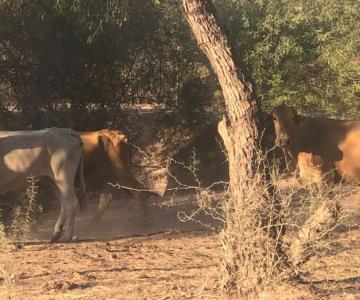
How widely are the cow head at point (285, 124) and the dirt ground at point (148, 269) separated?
149 cm

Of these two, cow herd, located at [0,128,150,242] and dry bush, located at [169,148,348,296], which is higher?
cow herd, located at [0,128,150,242]

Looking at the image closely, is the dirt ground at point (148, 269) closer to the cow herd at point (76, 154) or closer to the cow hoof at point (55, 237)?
the cow hoof at point (55, 237)

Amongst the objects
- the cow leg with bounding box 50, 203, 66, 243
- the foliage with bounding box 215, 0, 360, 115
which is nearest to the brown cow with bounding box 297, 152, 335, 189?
the cow leg with bounding box 50, 203, 66, 243

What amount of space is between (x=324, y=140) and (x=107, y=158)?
3.60m

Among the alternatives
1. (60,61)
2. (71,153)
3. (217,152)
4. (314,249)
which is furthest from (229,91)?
(217,152)

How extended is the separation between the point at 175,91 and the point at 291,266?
29.6 feet

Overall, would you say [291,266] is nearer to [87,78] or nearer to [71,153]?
[71,153]

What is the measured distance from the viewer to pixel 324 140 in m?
9.57

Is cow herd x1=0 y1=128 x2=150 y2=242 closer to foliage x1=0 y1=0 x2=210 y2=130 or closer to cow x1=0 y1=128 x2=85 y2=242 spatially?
cow x1=0 y1=128 x2=85 y2=242

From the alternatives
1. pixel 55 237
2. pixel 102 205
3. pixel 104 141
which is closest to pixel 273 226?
pixel 55 237

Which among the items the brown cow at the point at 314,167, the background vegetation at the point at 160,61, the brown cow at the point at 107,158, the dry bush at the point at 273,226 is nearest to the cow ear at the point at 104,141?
the brown cow at the point at 107,158

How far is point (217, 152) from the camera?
14844 millimetres

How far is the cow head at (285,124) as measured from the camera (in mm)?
9555

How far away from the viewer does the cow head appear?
31.3 feet
